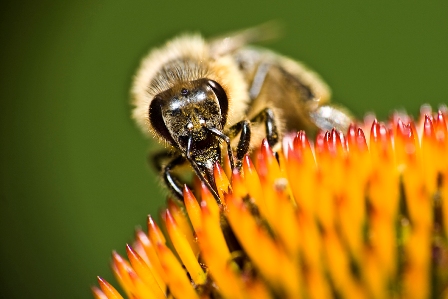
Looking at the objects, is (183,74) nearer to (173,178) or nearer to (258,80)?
(173,178)

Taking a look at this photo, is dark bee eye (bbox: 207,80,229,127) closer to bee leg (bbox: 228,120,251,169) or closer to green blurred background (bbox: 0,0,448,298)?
bee leg (bbox: 228,120,251,169)

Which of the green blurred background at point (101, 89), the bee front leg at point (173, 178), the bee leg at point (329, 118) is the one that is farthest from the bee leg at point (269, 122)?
the green blurred background at point (101, 89)

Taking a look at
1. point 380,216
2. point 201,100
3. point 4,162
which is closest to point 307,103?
point 201,100

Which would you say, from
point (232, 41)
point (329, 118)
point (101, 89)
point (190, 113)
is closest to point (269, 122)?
point (190, 113)

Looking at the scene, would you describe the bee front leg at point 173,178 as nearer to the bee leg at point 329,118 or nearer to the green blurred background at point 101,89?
the bee leg at point 329,118

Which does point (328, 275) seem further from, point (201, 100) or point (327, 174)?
point (201, 100)

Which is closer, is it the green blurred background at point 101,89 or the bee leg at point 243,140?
the bee leg at point 243,140

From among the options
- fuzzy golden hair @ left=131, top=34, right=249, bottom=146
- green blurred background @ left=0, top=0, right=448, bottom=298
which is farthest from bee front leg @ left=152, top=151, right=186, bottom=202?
green blurred background @ left=0, top=0, right=448, bottom=298
